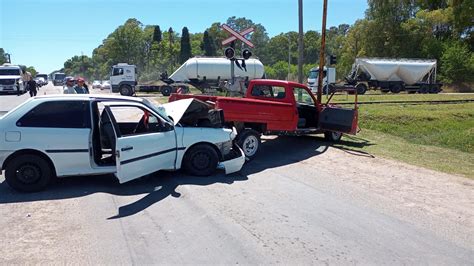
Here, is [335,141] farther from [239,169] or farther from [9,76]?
[9,76]

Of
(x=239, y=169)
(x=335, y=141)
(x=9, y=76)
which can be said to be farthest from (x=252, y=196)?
(x=9, y=76)

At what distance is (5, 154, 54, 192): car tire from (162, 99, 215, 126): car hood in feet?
7.86

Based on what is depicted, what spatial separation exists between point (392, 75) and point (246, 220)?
3788 centimetres

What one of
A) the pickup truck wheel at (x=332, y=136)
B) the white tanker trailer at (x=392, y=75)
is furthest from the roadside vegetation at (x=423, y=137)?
the white tanker trailer at (x=392, y=75)

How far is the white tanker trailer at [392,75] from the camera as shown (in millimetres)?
39375

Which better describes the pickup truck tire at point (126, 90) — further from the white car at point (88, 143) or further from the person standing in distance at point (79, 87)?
the white car at point (88, 143)

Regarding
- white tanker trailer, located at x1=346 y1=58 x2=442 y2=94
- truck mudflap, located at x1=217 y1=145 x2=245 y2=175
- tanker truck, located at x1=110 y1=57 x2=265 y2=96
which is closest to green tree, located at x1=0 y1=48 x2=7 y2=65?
tanker truck, located at x1=110 y1=57 x2=265 y2=96

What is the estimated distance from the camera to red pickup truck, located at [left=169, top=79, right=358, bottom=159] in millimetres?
9773

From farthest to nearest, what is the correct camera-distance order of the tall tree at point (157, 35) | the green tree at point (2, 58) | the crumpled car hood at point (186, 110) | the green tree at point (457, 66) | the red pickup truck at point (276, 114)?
the green tree at point (2, 58) → the tall tree at point (157, 35) → the green tree at point (457, 66) → the red pickup truck at point (276, 114) → the crumpled car hood at point (186, 110)

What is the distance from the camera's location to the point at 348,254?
4.54m

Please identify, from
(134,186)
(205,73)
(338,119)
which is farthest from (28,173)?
(205,73)

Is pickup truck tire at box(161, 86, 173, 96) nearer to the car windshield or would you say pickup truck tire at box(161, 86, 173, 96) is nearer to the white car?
the car windshield

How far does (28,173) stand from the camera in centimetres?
673

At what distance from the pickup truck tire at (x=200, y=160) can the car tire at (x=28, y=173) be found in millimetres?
2358
